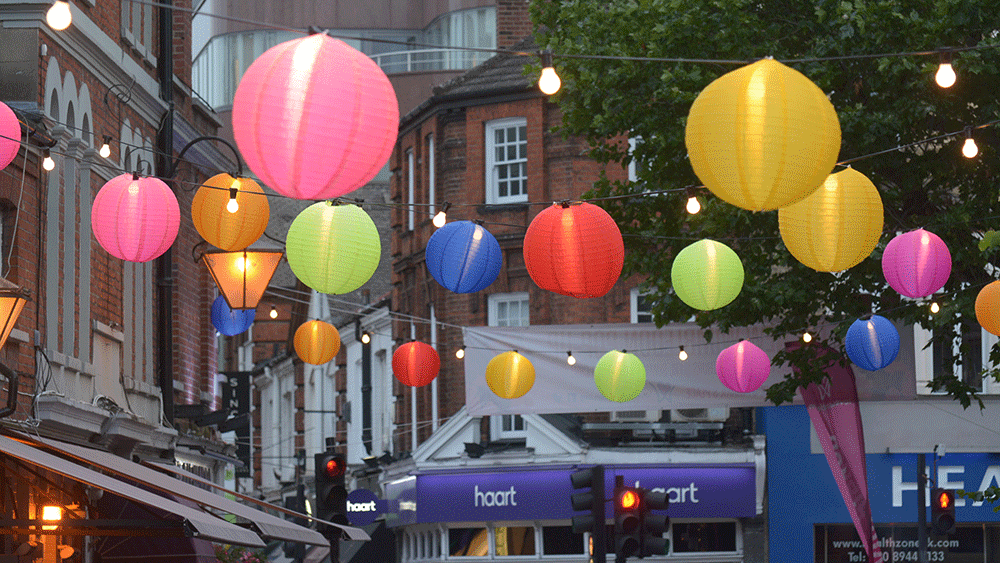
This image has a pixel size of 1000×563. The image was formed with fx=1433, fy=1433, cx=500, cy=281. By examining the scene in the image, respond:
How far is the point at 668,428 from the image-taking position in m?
29.1

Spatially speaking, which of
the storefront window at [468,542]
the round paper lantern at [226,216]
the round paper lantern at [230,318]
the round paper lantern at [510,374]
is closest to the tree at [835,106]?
the round paper lantern at [510,374]

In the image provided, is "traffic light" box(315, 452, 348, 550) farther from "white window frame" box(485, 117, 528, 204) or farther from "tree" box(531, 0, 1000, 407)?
"white window frame" box(485, 117, 528, 204)

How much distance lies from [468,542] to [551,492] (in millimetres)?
2367

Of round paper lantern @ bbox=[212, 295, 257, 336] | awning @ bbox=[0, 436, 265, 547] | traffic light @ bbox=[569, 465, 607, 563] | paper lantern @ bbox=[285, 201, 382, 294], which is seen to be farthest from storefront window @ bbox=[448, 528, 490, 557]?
paper lantern @ bbox=[285, 201, 382, 294]

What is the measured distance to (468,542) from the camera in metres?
30.6

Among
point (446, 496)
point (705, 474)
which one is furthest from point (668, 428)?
point (446, 496)

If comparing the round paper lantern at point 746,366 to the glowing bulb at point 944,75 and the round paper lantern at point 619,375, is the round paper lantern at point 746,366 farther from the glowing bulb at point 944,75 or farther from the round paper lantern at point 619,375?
the glowing bulb at point 944,75

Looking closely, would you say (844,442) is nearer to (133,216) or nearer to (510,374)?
(510,374)

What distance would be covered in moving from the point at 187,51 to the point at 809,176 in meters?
17.1

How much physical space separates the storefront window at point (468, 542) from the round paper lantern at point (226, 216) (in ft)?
61.3

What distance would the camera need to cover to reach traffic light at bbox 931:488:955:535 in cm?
2252

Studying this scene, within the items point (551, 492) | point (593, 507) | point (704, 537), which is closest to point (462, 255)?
point (593, 507)

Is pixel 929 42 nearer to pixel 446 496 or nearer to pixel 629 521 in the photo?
pixel 629 521

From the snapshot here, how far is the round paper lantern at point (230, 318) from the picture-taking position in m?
18.2
